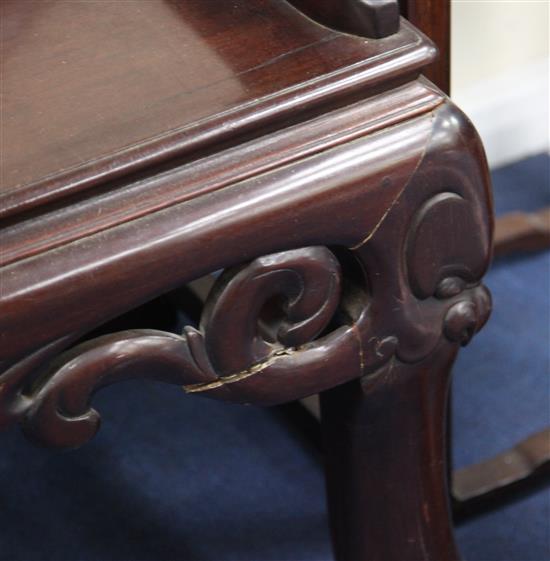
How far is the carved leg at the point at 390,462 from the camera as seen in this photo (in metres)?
0.71

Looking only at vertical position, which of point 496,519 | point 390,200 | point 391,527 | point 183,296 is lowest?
point 496,519

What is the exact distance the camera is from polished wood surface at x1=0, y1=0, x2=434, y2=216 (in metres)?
0.57

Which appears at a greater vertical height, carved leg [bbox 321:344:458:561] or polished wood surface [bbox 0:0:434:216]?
polished wood surface [bbox 0:0:434:216]

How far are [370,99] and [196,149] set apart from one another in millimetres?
101

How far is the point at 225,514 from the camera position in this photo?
122cm

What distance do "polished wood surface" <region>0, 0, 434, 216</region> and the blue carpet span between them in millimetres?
629

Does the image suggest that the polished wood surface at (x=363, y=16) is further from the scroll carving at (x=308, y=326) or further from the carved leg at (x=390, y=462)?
the carved leg at (x=390, y=462)

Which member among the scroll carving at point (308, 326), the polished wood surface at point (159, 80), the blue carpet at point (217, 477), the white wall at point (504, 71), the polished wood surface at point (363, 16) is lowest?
the blue carpet at point (217, 477)

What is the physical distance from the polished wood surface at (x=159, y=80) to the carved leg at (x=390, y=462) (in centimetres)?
19

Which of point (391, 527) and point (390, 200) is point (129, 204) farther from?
point (391, 527)

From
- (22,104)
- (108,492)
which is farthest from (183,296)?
(22,104)

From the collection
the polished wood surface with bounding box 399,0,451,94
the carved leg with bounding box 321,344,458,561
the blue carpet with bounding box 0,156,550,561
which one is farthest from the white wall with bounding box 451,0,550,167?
the carved leg with bounding box 321,344,458,561

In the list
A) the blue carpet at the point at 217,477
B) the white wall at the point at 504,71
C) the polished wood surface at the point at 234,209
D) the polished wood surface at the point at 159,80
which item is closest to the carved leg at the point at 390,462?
the polished wood surface at the point at 234,209

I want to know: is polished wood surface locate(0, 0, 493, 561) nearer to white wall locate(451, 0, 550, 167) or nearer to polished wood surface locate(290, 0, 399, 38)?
polished wood surface locate(290, 0, 399, 38)
